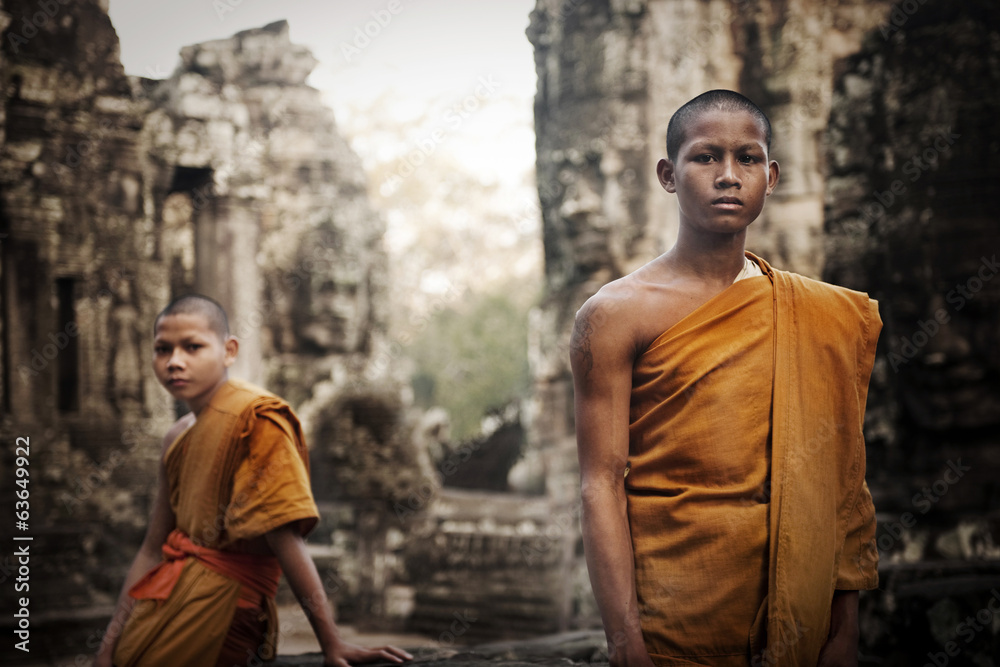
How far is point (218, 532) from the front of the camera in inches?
88.4

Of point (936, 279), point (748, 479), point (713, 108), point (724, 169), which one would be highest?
point (713, 108)

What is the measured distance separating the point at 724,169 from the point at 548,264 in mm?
6515

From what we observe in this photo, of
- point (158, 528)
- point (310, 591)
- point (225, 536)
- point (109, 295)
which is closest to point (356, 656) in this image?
point (310, 591)

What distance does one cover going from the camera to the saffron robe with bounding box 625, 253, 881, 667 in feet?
5.01

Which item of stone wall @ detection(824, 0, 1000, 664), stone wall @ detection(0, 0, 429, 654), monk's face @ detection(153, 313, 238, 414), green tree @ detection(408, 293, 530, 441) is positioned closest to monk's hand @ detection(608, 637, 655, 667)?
monk's face @ detection(153, 313, 238, 414)

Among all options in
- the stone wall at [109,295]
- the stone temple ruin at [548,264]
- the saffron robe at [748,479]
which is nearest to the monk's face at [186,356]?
the saffron robe at [748,479]

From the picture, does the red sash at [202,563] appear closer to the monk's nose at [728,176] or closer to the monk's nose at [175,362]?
the monk's nose at [175,362]

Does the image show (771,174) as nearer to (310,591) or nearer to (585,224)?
(310,591)

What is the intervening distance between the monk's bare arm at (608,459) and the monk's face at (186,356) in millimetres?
1186

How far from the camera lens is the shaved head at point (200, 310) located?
233 centimetres

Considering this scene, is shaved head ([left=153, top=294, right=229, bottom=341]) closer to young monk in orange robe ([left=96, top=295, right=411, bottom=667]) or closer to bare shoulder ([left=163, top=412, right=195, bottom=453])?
young monk in orange robe ([left=96, top=295, right=411, bottom=667])

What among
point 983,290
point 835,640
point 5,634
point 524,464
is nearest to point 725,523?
point 835,640

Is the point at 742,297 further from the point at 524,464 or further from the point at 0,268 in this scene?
the point at 524,464

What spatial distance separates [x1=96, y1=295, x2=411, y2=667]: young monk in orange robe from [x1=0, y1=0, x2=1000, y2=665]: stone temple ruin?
207 cm
